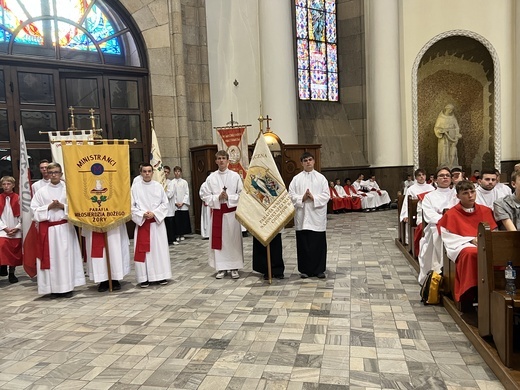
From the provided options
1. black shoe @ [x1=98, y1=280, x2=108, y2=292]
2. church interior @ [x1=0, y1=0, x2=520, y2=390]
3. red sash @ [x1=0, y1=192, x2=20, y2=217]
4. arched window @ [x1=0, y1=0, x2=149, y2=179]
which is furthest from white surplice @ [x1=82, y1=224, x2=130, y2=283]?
arched window @ [x1=0, y1=0, x2=149, y2=179]

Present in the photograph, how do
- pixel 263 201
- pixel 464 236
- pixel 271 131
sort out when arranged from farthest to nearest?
pixel 271 131 < pixel 263 201 < pixel 464 236

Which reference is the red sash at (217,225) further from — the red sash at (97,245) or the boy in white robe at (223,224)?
the red sash at (97,245)

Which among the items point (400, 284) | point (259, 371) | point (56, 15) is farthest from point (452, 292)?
point (56, 15)

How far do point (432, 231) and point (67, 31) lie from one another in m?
8.96

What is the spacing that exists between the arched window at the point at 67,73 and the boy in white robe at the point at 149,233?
442 cm

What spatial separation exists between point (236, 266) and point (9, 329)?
9.59 ft

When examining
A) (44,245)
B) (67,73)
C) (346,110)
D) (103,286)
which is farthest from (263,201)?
(346,110)

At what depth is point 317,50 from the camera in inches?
638

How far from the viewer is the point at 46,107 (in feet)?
29.6

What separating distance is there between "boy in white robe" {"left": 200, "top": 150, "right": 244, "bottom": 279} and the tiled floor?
262 mm

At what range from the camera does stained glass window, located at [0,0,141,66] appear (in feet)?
28.6

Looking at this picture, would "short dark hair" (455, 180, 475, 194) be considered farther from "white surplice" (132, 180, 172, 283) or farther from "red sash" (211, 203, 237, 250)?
"white surplice" (132, 180, 172, 283)

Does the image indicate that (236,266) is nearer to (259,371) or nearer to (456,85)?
(259,371)

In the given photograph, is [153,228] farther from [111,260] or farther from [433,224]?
[433,224]
